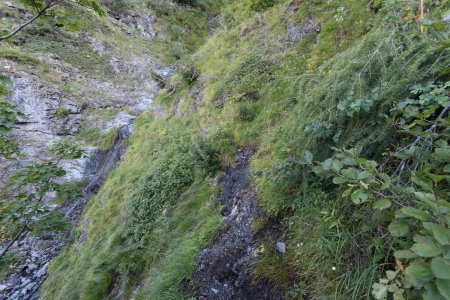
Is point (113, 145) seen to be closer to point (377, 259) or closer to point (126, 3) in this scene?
point (377, 259)

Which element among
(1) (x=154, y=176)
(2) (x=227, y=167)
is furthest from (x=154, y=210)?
(2) (x=227, y=167)

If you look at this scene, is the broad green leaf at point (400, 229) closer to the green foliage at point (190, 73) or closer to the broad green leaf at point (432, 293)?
the broad green leaf at point (432, 293)

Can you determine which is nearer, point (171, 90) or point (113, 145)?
point (171, 90)

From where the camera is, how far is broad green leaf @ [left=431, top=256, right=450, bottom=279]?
3.23 ft

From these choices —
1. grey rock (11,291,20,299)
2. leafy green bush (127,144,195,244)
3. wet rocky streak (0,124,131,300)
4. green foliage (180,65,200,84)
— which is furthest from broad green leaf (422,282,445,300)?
grey rock (11,291,20,299)

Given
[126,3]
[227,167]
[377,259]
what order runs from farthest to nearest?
[126,3]
[227,167]
[377,259]

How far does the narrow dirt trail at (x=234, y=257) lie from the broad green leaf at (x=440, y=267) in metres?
1.71

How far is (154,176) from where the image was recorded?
5688 millimetres

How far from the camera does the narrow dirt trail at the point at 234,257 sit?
107 inches

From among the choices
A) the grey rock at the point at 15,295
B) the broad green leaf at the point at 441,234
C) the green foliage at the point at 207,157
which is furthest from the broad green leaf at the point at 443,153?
the grey rock at the point at 15,295

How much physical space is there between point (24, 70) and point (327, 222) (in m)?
14.5

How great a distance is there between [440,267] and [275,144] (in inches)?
109

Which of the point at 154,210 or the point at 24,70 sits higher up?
the point at 24,70

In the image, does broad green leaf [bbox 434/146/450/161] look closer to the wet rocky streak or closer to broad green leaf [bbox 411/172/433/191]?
broad green leaf [bbox 411/172/433/191]
